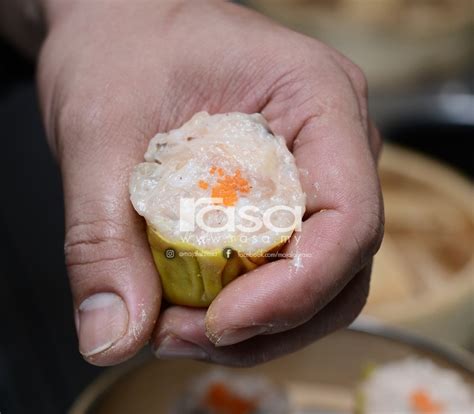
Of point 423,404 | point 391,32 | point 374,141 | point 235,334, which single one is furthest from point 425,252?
point 235,334

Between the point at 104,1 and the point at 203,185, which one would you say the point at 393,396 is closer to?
the point at 203,185

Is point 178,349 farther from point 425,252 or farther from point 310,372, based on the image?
point 425,252

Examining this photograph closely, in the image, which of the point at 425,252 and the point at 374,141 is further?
the point at 425,252

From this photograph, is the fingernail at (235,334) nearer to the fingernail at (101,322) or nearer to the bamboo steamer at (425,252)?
the fingernail at (101,322)

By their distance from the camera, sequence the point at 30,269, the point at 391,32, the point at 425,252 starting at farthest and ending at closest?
the point at 391,32
the point at 425,252
the point at 30,269

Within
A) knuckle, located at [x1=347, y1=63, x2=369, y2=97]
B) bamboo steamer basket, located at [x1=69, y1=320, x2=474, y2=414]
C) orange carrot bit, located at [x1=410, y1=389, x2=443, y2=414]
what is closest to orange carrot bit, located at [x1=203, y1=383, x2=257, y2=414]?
bamboo steamer basket, located at [x1=69, y1=320, x2=474, y2=414]

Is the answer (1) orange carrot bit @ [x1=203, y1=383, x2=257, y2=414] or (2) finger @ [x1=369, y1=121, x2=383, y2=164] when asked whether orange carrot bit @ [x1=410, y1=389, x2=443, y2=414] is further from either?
(2) finger @ [x1=369, y1=121, x2=383, y2=164]

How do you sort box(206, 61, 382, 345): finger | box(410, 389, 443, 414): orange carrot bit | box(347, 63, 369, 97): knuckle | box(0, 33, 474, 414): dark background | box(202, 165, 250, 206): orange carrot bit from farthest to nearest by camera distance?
box(0, 33, 474, 414): dark background → box(410, 389, 443, 414): orange carrot bit → box(347, 63, 369, 97): knuckle → box(202, 165, 250, 206): orange carrot bit → box(206, 61, 382, 345): finger
